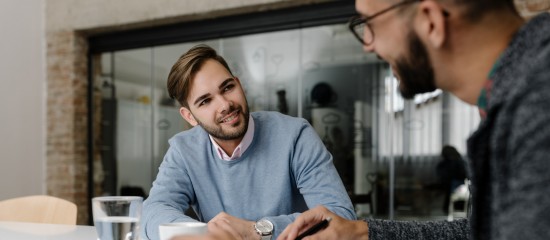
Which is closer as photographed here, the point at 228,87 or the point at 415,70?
the point at 415,70

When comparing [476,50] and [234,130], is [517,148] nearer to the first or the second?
[476,50]

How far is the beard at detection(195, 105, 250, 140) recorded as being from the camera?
1.52 meters

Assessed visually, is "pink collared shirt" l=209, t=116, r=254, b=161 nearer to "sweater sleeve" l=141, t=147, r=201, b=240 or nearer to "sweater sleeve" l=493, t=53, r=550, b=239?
"sweater sleeve" l=141, t=147, r=201, b=240

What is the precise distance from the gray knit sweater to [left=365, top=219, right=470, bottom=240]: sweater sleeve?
1.25 ft

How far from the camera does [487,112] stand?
1.94 feet

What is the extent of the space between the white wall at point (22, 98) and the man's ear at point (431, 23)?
4.01 m

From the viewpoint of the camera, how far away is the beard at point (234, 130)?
59.9 inches

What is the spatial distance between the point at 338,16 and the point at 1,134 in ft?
9.59

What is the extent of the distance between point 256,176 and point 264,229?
0.37 metres

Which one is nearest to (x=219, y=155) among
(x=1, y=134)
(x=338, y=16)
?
(x=338, y=16)

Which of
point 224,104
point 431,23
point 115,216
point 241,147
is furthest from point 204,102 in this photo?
point 431,23

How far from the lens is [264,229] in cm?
118

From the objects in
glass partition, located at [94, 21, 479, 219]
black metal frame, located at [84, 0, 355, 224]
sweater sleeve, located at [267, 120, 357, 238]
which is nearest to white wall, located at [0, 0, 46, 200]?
black metal frame, located at [84, 0, 355, 224]

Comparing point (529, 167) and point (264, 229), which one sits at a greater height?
point (529, 167)
